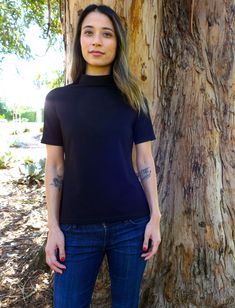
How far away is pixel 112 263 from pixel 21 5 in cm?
473

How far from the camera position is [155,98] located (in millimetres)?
2666

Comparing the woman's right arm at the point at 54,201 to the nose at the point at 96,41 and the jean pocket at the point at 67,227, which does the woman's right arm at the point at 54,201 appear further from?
the nose at the point at 96,41

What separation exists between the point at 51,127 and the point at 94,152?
0.26 metres

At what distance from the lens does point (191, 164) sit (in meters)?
2.75

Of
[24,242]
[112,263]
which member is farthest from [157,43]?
[24,242]

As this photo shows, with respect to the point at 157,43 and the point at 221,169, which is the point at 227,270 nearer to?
the point at 221,169

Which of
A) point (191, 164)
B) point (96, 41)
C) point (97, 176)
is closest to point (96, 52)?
point (96, 41)

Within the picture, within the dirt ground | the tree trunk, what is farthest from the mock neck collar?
the dirt ground

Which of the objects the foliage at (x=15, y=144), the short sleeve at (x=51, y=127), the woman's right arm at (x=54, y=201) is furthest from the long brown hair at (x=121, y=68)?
the foliage at (x=15, y=144)

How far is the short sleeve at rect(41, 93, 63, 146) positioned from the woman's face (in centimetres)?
30

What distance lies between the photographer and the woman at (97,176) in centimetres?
180

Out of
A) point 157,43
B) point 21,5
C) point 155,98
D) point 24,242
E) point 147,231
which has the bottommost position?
point 24,242

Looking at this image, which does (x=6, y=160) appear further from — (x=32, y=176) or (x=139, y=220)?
(x=139, y=220)

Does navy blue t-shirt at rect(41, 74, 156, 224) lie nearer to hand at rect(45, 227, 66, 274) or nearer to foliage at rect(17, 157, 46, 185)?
hand at rect(45, 227, 66, 274)
